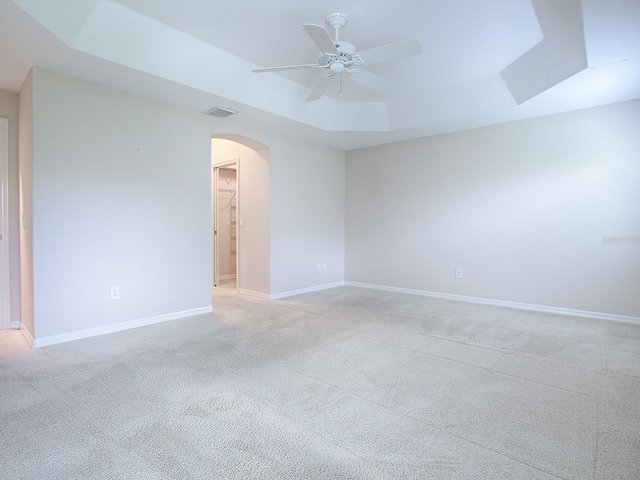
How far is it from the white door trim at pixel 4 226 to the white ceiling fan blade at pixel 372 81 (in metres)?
3.49

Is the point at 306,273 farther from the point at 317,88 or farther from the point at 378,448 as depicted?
the point at 378,448

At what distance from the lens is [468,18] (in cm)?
281

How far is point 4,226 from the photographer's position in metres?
3.56

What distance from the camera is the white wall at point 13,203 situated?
3543mm

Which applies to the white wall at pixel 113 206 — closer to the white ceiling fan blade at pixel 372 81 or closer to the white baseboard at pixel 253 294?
the white baseboard at pixel 253 294

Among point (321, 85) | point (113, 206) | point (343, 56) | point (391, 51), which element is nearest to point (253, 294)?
point (113, 206)

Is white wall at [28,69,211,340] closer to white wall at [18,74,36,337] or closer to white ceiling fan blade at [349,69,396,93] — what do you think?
white wall at [18,74,36,337]

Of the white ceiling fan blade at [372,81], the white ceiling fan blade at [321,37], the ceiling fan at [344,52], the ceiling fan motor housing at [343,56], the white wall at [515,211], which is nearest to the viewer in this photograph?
the white ceiling fan blade at [321,37]

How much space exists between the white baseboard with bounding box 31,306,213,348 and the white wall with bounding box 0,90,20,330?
44cm

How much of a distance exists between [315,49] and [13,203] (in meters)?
3.41

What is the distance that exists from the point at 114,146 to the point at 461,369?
3.70 m

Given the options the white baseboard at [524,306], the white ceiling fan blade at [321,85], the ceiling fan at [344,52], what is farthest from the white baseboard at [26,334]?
the white baseboard at [524,306]

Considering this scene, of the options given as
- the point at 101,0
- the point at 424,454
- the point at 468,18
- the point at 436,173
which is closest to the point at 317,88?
the point at 468,18

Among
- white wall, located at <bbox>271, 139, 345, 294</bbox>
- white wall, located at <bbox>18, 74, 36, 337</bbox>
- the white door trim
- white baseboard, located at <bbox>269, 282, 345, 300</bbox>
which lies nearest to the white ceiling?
white wall, located at <bbox>18, 74, 36, 337</bbox>
